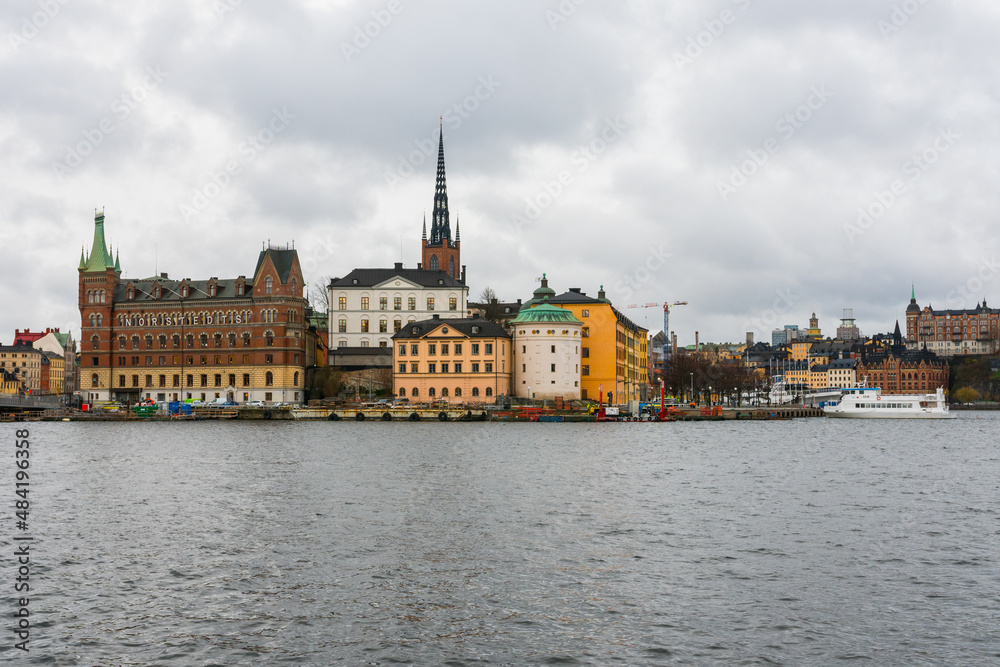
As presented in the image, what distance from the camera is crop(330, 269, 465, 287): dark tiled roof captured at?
125 m

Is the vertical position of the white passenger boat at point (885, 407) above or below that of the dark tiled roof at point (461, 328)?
below

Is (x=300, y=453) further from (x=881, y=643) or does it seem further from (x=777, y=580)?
(x=881, y=643)

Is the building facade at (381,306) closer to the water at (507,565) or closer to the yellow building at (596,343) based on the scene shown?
the yellow building at (596,343)

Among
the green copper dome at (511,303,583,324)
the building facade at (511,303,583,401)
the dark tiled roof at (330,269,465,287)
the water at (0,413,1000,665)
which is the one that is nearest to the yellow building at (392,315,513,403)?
the building facade at (511,303,583,401)

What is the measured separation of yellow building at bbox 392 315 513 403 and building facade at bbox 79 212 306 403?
15.8m

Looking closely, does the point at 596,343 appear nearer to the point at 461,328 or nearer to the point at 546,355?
the point at 546,355

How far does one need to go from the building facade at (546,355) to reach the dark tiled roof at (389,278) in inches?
771

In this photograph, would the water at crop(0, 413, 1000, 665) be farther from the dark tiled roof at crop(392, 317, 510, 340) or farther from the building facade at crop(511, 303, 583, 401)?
the building facade at crop(511, 303, 583, 401)

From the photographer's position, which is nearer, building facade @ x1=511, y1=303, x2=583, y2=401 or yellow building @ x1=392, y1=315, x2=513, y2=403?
yellow building @ x1=392, y1=315, x2=513, y2=403

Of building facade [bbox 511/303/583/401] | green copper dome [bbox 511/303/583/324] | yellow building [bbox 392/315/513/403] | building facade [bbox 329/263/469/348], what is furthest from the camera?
building facade [bbox 329/263/469/348]

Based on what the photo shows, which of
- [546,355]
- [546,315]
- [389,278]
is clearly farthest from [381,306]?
[546,355]

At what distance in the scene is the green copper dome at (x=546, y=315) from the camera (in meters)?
108

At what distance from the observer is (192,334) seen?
386 feet

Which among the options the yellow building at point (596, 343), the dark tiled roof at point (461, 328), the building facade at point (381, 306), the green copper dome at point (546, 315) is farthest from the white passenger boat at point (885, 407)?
the building facade at point (381, 306)
